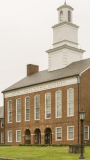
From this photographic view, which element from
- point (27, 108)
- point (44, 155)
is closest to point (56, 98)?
point (27, 108)

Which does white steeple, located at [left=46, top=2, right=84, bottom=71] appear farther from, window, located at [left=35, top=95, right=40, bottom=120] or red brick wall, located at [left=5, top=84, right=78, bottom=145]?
red brick wall, located at [left=5, top=84, right=78, bottom=145]

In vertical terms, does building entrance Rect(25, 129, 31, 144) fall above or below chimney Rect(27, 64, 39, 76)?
below

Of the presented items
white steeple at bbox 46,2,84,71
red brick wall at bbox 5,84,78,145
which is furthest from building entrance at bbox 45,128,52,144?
white steeple at bbox 46,2,84,71

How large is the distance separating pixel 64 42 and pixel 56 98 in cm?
1024

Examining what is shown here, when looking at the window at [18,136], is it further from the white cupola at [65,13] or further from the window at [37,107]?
the white cupola at [65,13]

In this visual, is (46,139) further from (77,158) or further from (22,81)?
(77,158)

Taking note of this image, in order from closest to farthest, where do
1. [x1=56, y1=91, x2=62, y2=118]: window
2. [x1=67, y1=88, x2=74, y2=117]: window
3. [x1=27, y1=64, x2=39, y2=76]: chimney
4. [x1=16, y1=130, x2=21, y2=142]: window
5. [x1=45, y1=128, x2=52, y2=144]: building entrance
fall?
1. [x1=67, y1=88, x2=74, y2=117]: window
2. [x1=56, y1=91, x2=62, y2=118]: window
3. [x1=45, y1=128, x2=52, y2=144]: building entrance
4. [x1=16, y1=130, x2=21, y2=142]: window
5. [x1=27, y1=64, x2=39, y2=76]: chimney

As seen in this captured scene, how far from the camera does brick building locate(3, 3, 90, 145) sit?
42750mm

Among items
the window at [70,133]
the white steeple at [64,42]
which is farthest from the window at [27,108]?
the window at [70,133]

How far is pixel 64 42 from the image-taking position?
167 feet

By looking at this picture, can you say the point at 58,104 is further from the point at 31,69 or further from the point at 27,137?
the point at 31,69

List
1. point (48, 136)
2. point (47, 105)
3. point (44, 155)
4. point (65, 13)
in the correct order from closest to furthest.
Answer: point (44, 155)
point (47, 105)
point (48, 136)
point (65, 13)

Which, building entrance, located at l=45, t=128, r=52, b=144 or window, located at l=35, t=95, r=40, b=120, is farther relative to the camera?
window, located at l=35, t=95, r=40, b=120

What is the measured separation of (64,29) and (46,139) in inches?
713
